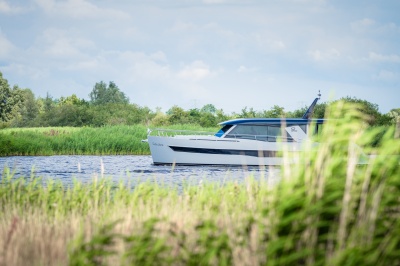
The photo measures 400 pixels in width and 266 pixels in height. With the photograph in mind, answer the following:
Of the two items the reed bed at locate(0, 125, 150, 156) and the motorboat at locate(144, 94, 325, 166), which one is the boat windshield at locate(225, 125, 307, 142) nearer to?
the motorboat at locate(144, 94, 325, 166)

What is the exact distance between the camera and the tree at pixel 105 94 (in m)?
101

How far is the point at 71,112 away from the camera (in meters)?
65.2

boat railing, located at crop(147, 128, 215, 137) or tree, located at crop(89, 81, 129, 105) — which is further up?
tree, located at crop(89, 81, 129, 105)

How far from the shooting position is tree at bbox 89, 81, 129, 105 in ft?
330

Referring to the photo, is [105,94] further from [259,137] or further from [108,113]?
[259,137]

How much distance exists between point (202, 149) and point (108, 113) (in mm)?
42112

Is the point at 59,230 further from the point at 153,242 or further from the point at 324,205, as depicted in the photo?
the point at 324,205

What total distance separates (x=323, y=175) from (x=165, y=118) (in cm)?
5195

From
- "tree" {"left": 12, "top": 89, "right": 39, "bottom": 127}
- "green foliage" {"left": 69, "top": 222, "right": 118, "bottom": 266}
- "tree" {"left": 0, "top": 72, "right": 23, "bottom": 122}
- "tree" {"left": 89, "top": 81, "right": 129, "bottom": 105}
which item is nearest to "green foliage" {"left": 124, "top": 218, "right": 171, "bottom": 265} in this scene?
"green foliage" {"left": 69, "top": 222, "right": 118, "bottom": 266}

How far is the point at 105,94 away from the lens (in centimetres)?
10106

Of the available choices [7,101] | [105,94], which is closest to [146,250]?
[7,101]

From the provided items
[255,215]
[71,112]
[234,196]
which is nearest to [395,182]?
[255,215]

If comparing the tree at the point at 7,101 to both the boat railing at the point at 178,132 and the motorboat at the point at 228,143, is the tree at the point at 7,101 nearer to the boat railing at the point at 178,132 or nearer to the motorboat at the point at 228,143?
the boat railing at the point at 178,132

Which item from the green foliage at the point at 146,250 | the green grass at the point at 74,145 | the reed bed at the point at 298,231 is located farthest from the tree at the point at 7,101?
the green foliage at the point at 146,250
